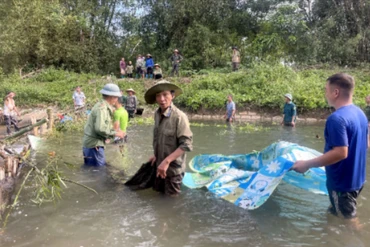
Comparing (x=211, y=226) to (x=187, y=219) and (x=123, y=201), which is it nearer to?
(x=187, y=219)

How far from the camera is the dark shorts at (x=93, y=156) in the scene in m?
6.14

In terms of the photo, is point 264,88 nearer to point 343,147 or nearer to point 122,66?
point 122,66

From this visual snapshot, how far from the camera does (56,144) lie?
9961 mm

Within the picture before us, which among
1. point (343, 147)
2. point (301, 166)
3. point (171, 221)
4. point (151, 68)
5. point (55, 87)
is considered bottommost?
point (171, 221)

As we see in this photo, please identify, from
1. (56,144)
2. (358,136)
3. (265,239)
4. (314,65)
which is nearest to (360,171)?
(358,136)

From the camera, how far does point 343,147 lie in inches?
136

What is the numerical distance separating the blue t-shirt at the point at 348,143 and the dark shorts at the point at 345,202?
8 centimetres

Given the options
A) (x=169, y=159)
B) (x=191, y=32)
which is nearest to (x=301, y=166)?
(x=169, y=159)

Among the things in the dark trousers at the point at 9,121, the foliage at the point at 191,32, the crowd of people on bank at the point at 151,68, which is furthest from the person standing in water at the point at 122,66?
the dark trousers at the point at 9,121

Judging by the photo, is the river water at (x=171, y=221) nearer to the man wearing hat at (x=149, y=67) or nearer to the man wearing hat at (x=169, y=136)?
the man wearing hat at (x=169, y=136)

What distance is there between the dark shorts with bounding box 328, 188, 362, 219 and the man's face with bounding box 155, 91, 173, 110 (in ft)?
7.17

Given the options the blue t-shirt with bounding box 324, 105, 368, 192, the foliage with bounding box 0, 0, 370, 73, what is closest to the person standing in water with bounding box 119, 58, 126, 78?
the foliage with bounding box 0, 0, 370, 73

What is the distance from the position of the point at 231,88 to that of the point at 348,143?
17.1m

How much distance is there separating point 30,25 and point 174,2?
10.6m
